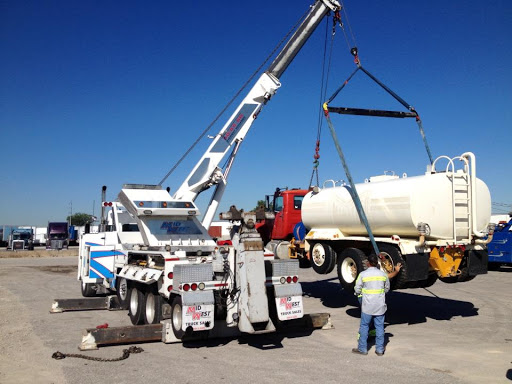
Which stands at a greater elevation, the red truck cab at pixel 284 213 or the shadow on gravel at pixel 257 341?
the red truck cab at pixel 284 213

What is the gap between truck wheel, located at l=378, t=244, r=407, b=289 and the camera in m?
9.91

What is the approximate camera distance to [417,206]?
384 inches

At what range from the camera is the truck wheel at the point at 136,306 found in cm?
1062

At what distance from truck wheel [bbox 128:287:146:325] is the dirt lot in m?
0.37

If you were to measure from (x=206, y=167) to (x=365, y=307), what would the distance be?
23.0ft

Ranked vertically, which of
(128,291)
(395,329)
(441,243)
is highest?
(441,243)

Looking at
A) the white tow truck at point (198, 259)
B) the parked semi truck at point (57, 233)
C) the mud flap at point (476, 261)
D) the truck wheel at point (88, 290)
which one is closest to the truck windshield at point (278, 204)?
the white tow truck at point (198, 259)

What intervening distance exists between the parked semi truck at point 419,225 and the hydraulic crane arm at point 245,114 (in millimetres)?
3776

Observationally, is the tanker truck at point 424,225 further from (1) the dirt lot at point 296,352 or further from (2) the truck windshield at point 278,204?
(2) the truck windshield at point 278,204

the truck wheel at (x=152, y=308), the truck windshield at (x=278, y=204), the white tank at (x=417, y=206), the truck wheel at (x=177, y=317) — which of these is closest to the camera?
the truck wheel at (x=177, y=317)

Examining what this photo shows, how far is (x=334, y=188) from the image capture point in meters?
12.3

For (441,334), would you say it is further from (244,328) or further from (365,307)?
(244,328)

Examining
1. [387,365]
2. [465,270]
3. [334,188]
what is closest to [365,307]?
[387,365]

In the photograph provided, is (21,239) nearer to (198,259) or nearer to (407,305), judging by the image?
(407,305)
